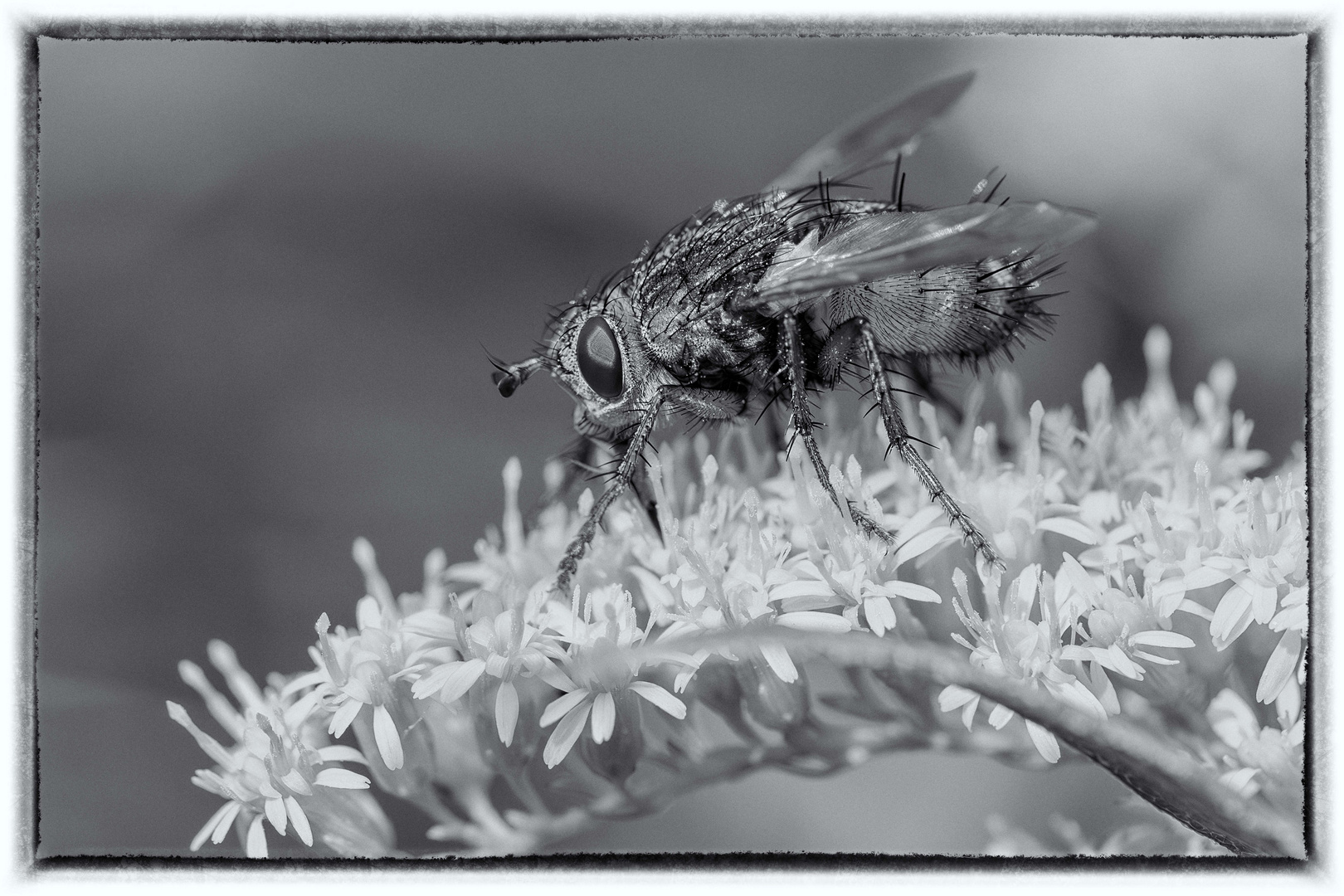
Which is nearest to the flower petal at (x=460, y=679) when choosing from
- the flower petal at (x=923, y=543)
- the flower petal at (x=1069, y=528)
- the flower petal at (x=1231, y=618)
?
the flower petal at (x=923, y=543)

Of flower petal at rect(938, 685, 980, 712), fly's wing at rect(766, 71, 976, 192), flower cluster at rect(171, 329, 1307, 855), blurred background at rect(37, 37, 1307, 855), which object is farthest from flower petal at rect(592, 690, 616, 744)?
fly's wing at rect(766, 71, 976, 192)

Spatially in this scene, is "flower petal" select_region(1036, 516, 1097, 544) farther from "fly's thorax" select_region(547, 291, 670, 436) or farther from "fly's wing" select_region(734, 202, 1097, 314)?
"fly's thorax" select_region(547, 291, 670, 436)

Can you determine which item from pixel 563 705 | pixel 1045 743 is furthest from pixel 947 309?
pixel 563 705

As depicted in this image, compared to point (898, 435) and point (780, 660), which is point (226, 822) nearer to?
point (780, 660)

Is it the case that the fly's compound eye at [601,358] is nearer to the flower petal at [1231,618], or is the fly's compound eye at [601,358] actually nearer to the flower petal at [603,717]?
the flower petal at [603,717]

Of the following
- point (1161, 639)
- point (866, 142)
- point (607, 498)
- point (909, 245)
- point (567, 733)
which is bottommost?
point (567, 733)

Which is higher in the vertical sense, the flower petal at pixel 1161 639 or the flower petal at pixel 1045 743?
the flower petal at pixel 1161 639
